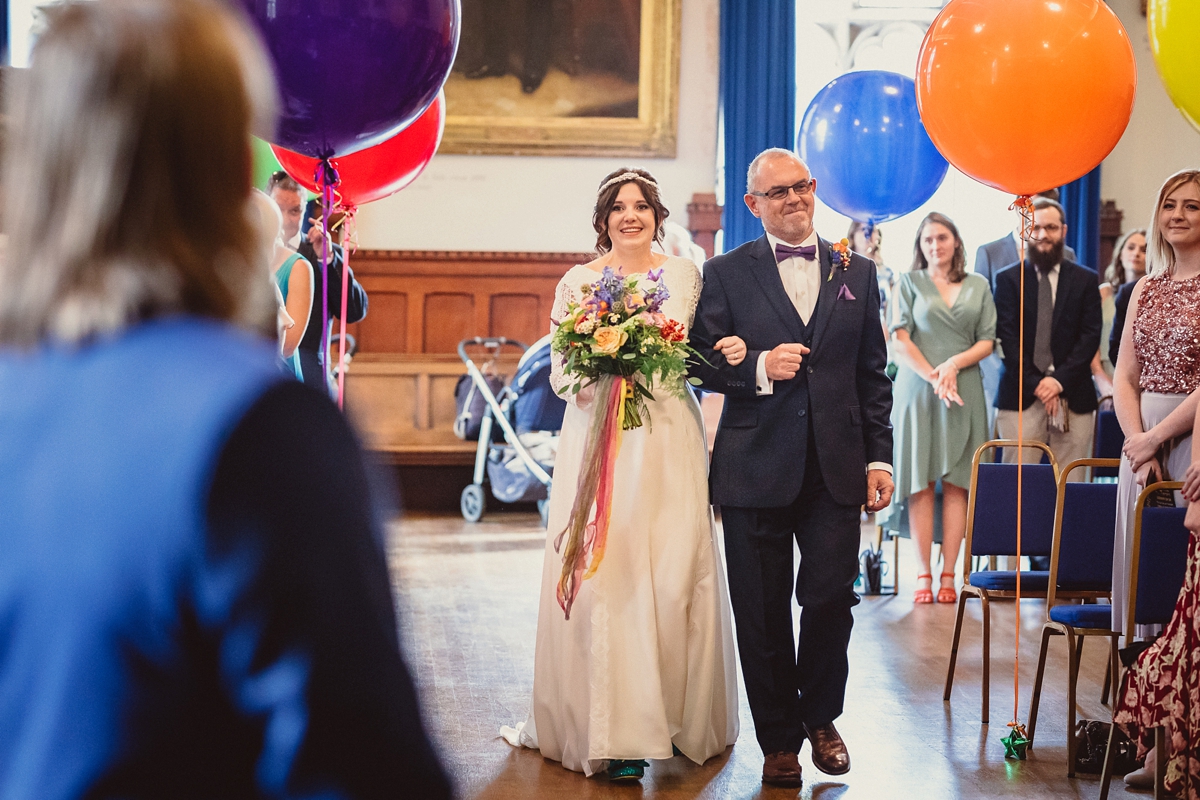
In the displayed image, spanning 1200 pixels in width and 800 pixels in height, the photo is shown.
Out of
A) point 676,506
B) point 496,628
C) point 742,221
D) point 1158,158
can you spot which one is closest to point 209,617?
point 676,506

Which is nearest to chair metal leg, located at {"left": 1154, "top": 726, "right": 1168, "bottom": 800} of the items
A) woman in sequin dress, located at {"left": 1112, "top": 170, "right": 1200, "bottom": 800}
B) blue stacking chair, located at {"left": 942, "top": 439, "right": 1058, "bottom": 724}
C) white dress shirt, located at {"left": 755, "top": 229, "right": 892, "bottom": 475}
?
woman in sequin dress, located at {"left": 1112, "top": 170, "right": 1200, "bottom": 800}

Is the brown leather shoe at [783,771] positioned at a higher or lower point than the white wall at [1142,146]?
lower

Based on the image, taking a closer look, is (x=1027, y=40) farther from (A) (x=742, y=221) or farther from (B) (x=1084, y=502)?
(A) (x=742, y=221)

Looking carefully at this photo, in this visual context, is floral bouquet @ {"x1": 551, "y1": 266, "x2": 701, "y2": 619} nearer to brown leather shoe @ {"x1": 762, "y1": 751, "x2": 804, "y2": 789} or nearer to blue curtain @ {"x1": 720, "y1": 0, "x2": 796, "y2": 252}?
brown leather shoe @ {"x1": 762, "y1": 751, "x2": 804, "y2": 789}

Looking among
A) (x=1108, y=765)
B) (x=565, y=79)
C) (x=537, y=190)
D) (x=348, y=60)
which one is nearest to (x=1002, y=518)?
(x=1108, y=765)

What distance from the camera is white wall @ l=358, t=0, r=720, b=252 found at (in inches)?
395

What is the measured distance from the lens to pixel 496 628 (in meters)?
5.66

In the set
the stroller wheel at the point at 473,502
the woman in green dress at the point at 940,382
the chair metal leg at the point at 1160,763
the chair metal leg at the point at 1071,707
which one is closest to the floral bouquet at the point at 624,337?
the chair metal leg at the point at 1071,707

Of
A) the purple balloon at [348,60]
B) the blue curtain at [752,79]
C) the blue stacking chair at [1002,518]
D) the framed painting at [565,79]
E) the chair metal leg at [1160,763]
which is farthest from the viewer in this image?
the blue curtain at [752,79]

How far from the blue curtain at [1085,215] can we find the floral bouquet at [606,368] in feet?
25.0

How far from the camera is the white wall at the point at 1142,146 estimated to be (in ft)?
32.0

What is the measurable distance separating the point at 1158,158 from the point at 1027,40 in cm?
703

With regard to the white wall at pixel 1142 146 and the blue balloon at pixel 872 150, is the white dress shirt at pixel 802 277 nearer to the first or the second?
the blue balloon at pixel 872 150

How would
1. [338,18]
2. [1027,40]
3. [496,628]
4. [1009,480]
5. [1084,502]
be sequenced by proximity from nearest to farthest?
1. [338,18]
2. [1027,40]
3. [1084,502]
4. [1009,480]
5. [496,628]
